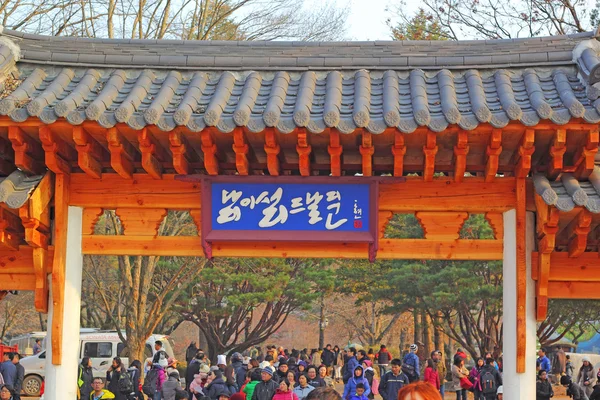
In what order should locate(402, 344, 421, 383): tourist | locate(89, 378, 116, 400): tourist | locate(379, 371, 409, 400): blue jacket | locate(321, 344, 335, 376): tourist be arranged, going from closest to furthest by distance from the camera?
locate(89, 378, 116, 400): tourist → locate(379, 371, 409, 400): blue jacket → locate(402, 344, 421, 383): tourist → locate(321, 344, 335, 376): tourist

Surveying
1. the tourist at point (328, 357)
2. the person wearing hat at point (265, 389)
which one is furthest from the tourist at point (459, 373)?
the tourist at point (328, 357)

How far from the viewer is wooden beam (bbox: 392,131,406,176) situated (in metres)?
7.87

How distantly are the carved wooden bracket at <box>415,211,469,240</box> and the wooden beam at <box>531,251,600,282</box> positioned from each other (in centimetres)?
98

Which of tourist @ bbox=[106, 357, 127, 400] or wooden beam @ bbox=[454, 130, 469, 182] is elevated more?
wooden beam @ bbox=[454, 130, 469, 182]

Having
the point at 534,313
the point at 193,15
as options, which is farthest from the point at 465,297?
the point at 534,313

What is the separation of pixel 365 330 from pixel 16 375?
94.3 ft

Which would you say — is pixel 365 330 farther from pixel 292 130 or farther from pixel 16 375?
pixel 292 130

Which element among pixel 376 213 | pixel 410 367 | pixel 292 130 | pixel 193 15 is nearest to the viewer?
pixel 292 130

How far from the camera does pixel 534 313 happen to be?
338 inches

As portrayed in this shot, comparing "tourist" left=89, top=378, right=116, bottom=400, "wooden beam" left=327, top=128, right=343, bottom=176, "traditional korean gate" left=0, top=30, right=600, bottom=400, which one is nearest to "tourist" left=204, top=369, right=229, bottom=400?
"tourist" left=89, top=378, right=116, bottom=400

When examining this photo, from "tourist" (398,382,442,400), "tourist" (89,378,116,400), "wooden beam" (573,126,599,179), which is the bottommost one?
"tourist" (89,378,116,400)

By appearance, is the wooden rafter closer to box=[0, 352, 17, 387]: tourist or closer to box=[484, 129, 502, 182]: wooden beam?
box=[484, 129, 502, 182]: wooden beam

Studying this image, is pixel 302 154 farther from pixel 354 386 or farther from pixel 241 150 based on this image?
pixel 354 386

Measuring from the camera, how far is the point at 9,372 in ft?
61.2
